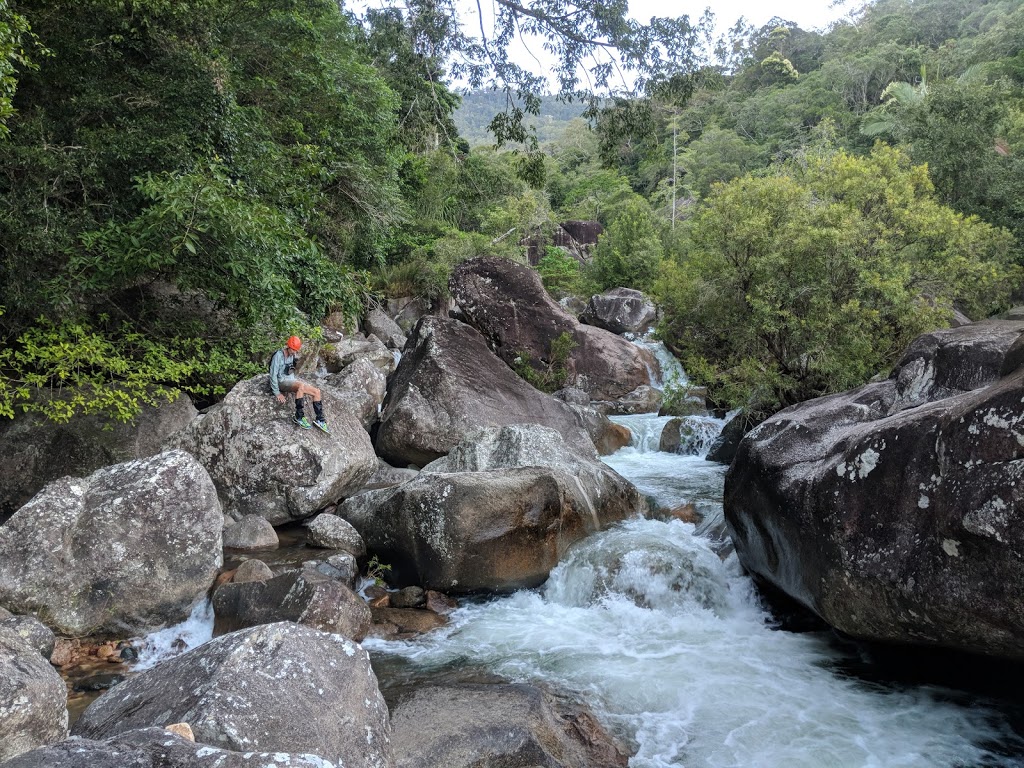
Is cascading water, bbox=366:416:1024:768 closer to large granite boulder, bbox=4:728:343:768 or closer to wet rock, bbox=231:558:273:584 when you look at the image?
wet rock, bbox=231:558:273:584

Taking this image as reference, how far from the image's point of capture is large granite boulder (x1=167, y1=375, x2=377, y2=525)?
10.7 meters

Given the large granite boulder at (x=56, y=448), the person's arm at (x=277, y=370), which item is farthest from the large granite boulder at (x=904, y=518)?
the large granite boulder at (x=56, y=448)

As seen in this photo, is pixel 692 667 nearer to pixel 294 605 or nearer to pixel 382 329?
pixel 294 605

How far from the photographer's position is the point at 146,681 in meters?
4.83

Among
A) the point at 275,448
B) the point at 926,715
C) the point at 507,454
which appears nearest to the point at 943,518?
the point at 926,715

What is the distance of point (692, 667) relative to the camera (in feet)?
24.8

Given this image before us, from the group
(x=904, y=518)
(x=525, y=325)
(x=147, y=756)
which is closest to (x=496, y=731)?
(x=147, y=756)

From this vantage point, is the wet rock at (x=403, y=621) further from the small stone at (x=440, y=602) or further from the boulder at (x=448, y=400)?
the boulder at (x=448, y=400)

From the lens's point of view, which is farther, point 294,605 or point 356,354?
point 356,354

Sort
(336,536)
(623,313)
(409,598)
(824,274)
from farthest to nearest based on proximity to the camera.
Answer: (623,313), (824,274), (336,536), (409,598)

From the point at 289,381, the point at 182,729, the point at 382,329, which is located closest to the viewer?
the point at 182,729

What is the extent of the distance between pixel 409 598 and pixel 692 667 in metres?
3.69

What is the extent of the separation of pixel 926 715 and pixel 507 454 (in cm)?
714

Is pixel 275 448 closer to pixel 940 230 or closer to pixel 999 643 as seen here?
pixel 999 643
